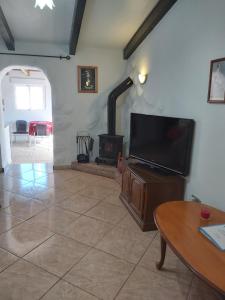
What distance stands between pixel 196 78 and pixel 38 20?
2808 mm

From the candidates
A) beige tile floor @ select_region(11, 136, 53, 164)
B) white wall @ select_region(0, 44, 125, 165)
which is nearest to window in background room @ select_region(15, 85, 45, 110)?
beige tile floor @ select_region(11, 136, 53, 164)

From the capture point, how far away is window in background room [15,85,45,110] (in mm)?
8023

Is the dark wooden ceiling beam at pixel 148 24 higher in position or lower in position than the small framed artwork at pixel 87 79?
higher

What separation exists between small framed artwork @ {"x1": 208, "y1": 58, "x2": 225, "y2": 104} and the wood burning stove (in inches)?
92.9

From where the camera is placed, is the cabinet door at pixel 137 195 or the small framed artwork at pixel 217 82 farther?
the cabinet door at pixel 137 195

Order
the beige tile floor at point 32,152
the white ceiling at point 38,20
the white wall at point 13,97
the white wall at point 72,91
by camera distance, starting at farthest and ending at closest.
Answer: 1. the white wall at point 13,97
2. the beige tile floor at point 32,152
3. the white wall at point 72,91
4. the white ceiling at point 38,20

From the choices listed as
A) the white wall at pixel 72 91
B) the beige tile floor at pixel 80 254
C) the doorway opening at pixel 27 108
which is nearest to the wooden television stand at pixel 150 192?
the beige tile floor at pixel 80 254

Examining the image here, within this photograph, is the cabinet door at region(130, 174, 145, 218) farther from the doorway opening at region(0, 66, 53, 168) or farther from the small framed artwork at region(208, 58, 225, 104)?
the doorway opening at region(0, 66, 53, 168)

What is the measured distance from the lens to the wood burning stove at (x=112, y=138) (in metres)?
4.42

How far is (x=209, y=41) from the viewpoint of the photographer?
2.24 metres

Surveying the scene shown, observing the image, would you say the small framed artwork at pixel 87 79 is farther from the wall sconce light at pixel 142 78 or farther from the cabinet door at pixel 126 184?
the cabinet door at pixel 126 184

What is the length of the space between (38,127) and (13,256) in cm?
555

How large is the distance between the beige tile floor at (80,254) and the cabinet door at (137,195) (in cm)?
18

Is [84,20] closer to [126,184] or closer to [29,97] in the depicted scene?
[126,184]
